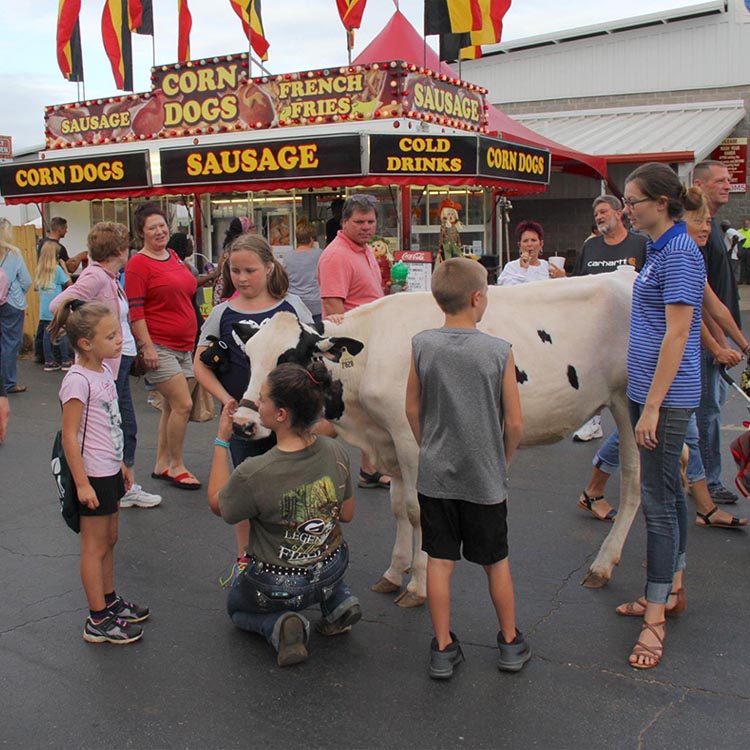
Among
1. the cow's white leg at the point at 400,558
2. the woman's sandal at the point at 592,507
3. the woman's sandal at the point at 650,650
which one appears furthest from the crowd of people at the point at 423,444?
the woman's sandal at the point at 592,507

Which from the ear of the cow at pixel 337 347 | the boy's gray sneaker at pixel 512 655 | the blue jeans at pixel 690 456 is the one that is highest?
the ear of the cow at pixel 337 347

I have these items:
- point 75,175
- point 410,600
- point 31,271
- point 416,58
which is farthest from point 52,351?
point 416,58

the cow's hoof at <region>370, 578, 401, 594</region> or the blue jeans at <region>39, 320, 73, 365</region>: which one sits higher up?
the blue jeans at <region>39, 320, 73, 365</region>

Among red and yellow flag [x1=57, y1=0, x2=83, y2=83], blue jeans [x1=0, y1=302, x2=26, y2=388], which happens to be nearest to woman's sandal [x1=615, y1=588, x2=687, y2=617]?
blue jeans [x1=0, y1=302, x2=26, y2=388]

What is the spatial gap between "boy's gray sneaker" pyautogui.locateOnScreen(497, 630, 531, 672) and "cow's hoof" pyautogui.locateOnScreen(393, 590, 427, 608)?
28.5 inches

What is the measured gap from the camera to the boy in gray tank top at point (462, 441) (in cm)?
337

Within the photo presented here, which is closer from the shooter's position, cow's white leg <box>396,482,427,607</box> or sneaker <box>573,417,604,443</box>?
cow's white leg <box>396,482,427,607</box>

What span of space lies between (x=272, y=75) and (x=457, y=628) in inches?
443

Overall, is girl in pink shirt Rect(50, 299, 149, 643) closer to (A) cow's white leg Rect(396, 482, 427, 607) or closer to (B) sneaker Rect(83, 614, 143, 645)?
(B) sneaker Rect(83, 614, 143, 645)

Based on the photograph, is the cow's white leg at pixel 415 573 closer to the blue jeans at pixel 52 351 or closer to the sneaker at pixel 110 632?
the sneaker at pixel 110 632

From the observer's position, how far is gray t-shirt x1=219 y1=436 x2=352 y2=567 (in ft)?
11.7

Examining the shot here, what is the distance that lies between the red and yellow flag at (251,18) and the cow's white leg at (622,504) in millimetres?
13258

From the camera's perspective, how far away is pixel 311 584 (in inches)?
147

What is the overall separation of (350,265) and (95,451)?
2.29m
